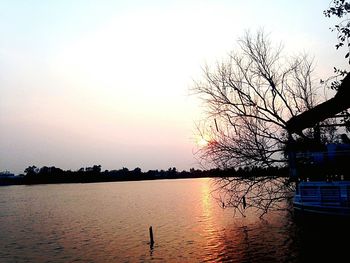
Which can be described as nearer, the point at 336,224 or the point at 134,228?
the point at 336,224

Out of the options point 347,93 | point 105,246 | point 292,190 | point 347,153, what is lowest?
point 105,246

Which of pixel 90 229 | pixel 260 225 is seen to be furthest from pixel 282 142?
pixel 90 229

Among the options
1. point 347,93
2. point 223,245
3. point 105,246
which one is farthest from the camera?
point 105,246

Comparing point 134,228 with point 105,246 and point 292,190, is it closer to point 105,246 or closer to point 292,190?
point 105,246

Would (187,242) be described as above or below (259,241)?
below

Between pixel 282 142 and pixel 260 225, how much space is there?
13754 millimetres

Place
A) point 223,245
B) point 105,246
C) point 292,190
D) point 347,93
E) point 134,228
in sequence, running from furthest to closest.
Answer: point 134,228 < point 105,246 < point 223,245 < point 292,190 < point 347,93

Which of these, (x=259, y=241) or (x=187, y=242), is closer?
(x=259, y=241)

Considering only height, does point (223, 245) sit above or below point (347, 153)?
below

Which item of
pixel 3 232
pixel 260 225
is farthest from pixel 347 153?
pixel 3 232

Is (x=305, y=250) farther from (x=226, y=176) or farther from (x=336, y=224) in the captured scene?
(x=226, y=176)

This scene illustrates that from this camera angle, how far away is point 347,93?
13.2m

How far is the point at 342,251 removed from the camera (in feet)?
67.1

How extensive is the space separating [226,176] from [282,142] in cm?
368
